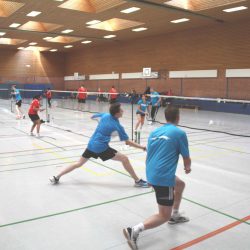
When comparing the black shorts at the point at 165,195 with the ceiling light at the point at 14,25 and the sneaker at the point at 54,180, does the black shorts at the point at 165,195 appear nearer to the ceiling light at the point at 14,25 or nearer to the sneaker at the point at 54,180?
the sneaker at the point at 54,180

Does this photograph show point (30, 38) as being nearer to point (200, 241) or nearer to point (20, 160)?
point (20, 160)

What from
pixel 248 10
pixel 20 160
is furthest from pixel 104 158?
pixel 248 10

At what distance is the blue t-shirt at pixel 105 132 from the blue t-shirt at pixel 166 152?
5.96 feet

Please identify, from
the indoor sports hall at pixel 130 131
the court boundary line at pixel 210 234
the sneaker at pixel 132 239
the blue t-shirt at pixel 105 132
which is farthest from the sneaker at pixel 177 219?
the blue t-shirt at pixel 105 132

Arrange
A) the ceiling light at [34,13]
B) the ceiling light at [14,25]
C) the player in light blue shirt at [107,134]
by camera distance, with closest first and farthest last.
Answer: the player in light blue shirt at [107,134], the ceiling light at [34,13], the ceiling light at [14,25]

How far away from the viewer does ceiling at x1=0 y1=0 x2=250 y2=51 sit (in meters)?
18.8

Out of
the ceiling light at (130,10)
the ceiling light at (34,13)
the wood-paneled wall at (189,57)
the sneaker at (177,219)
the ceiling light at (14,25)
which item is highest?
the ceiling light at (14,25)

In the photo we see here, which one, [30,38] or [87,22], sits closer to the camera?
[87,22]

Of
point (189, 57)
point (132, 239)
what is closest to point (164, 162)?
point (132, 239)

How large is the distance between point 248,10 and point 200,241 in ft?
61.4

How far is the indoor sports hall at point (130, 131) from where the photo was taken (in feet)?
13.6

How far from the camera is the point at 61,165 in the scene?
7441 mm

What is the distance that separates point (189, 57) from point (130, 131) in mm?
15043

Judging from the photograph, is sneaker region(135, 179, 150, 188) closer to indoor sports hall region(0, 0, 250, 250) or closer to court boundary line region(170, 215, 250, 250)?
indoor sports hall region(0, 0, 250, 250)
